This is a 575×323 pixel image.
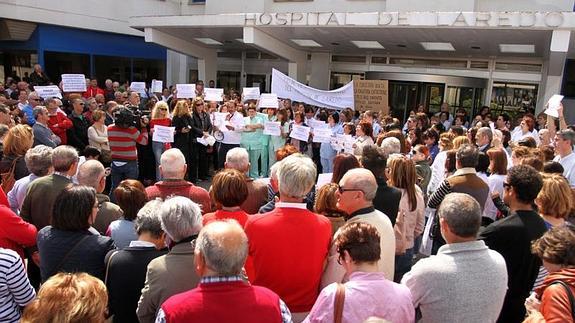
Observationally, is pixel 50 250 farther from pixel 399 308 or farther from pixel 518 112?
pixel 518 112

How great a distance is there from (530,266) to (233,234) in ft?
7.38

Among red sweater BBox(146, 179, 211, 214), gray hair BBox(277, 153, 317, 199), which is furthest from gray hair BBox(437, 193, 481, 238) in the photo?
red sweater BBox(146, 179, 211, 214)

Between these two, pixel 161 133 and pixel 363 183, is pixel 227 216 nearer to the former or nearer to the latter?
pixel 363 183

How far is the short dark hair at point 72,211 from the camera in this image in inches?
119

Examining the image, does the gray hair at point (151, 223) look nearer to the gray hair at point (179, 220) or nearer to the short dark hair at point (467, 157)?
the gray hair at point (179, 220)

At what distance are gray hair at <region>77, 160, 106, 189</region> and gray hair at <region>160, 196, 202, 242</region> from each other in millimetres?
1718

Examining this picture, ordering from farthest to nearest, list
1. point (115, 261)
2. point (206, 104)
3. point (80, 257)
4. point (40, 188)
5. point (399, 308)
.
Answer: point (206, 104) < point (40, 188) < point (80, 257) < point (115, 261) < point (399, 308)

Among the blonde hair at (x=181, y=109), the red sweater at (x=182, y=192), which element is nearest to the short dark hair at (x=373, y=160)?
the red sweater at (x=182, y=192)

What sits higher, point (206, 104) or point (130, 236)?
point (206, 104)

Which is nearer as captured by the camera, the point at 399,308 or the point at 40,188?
the point at 399,308

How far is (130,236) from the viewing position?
3334mm

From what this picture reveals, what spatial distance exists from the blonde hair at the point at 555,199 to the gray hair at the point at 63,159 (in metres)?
3.94

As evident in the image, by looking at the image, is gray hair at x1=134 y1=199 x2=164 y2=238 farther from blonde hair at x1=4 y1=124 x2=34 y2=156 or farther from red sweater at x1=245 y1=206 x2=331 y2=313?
blonde hair at x1=4 y1=124 x2=34 y2=156

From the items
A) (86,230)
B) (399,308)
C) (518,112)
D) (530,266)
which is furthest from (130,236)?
(518,112)
